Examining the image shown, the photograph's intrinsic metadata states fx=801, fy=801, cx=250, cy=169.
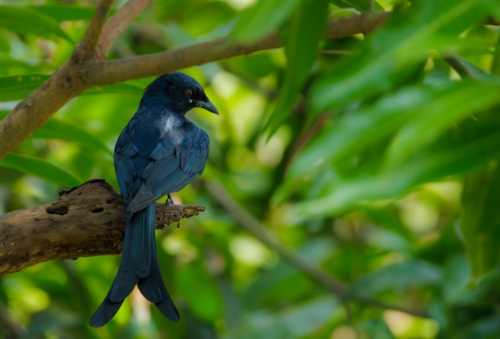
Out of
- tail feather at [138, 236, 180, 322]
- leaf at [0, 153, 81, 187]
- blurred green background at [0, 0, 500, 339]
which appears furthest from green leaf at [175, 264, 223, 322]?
tail feather at [138, 236, 180, 322]

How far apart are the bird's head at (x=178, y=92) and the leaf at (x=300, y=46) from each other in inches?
90.3

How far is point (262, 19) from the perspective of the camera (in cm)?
168

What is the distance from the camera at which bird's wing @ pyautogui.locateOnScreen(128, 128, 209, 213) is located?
352cm

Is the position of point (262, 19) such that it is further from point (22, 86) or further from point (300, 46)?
point (22, 86)

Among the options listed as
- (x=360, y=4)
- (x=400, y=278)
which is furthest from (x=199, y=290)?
(x=360, y=4)

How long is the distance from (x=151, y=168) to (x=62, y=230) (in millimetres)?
810

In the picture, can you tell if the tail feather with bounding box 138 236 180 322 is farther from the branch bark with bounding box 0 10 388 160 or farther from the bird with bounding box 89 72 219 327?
the branch bark with bounding box 0 10 388 160

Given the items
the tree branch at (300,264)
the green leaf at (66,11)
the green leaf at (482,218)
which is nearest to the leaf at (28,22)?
the green leaf at (66,11)

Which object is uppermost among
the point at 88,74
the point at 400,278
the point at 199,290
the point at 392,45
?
the point at 88,74

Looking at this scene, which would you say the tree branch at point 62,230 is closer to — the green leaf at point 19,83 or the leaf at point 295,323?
the green leaf at point 19,83

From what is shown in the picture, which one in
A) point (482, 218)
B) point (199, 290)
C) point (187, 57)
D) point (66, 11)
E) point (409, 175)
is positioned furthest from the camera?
point (199, 290)

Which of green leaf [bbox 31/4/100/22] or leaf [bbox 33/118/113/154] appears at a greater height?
green leaf [bbox 31/4/100/22]

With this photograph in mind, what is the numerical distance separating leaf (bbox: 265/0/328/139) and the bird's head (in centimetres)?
229

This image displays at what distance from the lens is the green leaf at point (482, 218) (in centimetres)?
312
